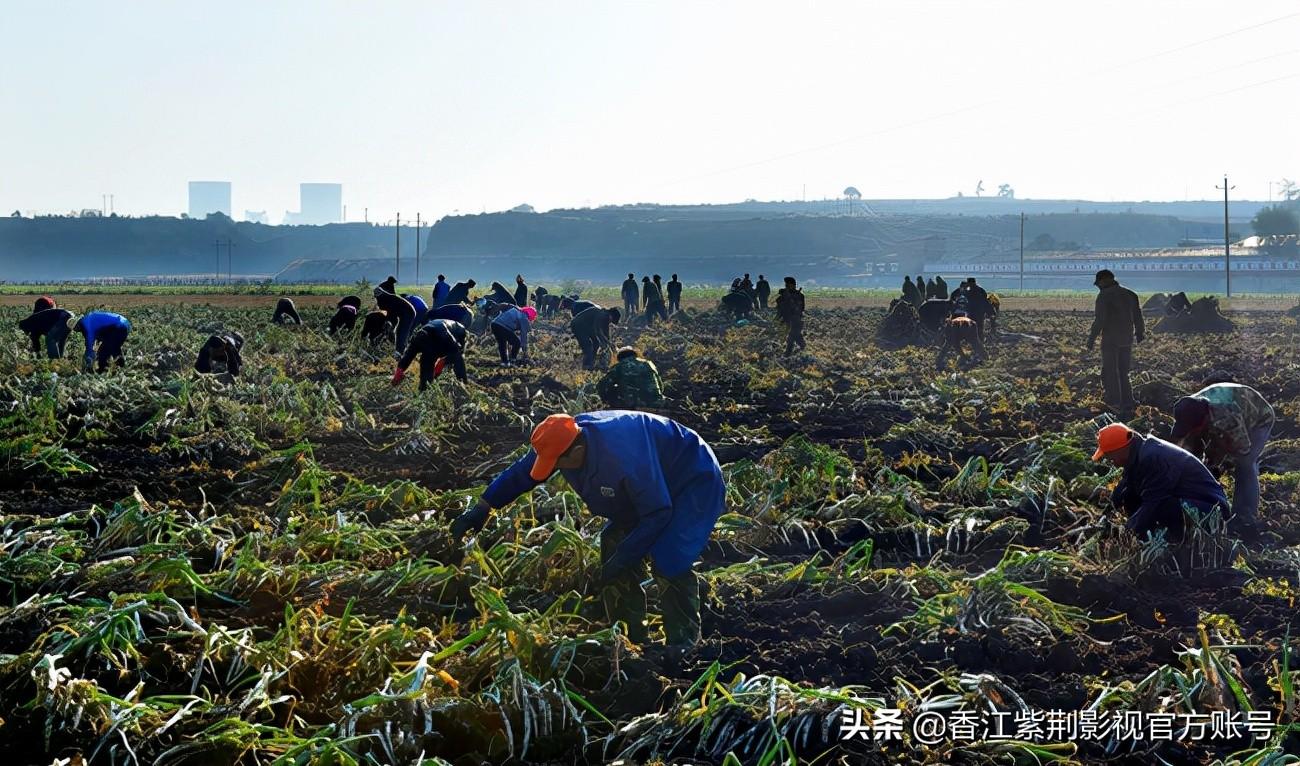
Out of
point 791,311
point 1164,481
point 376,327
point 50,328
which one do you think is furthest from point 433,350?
point 1164,481

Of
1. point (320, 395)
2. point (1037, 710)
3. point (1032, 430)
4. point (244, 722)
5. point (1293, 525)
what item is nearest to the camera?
point (244, 722)

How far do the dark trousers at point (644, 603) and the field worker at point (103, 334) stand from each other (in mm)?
9750

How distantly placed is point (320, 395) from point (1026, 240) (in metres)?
127

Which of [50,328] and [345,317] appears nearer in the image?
[50,328]

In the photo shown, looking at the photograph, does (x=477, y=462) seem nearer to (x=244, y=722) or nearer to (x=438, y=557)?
(x=438, y=557)

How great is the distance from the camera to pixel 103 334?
1330 cm

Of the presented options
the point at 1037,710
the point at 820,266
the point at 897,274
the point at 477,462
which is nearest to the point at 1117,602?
the point at 1037,710

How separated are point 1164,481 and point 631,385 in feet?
14.7

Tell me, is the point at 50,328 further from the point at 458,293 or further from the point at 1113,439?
the point at 1113,439

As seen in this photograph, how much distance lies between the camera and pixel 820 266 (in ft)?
348

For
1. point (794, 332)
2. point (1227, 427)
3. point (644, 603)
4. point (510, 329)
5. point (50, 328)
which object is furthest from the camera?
point (794, 332)

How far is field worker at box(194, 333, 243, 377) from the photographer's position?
12469mm

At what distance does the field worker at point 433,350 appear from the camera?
454 inches

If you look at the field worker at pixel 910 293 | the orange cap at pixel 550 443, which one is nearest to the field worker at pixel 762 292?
the field worker at pixel 910 293
